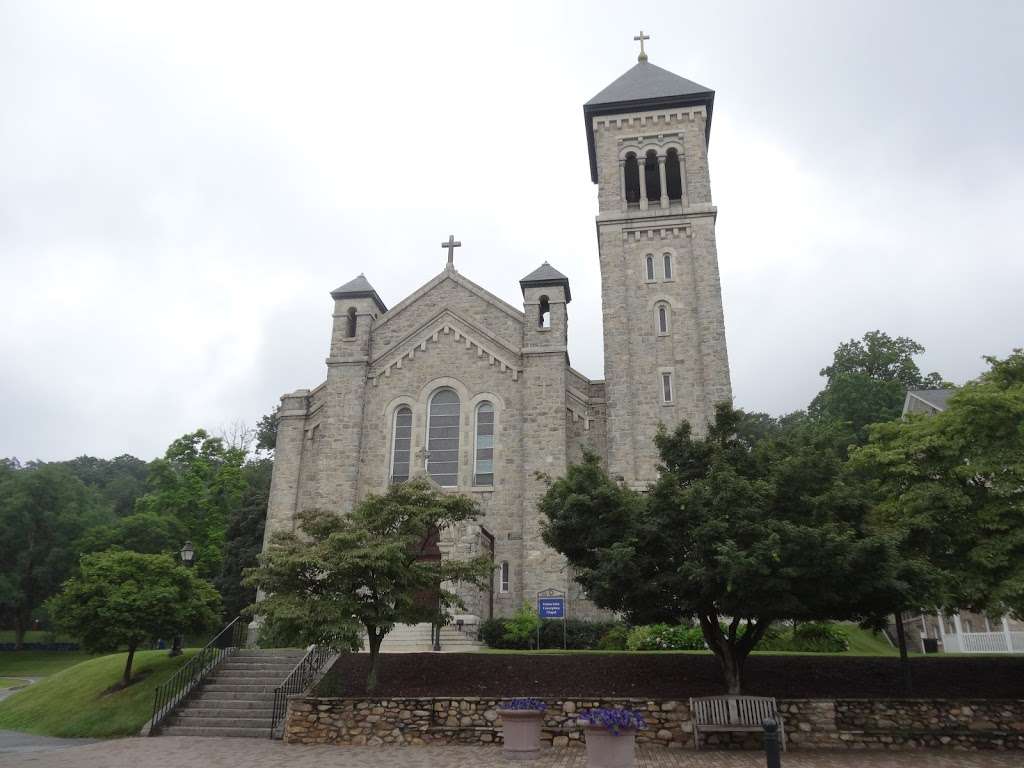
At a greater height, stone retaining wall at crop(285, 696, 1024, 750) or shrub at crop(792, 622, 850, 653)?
shrub at crop(792, 622, 850, 653)

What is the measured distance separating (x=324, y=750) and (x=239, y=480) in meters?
29.0

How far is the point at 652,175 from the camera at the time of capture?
103 feet

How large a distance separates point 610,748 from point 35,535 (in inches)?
1845

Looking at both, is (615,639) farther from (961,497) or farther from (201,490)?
(201,490)

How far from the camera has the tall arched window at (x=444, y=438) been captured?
26562mm

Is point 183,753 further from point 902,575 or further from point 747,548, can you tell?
point 902,575

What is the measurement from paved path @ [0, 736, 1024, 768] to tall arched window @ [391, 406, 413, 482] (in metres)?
13.2

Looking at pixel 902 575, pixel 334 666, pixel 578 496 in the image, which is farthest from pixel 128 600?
pixel 902 575

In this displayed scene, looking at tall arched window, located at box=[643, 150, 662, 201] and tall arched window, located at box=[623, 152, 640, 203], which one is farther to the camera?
tall arched window, located at box=[623, 152, 640, 203]

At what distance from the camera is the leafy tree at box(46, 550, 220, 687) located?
18031mm

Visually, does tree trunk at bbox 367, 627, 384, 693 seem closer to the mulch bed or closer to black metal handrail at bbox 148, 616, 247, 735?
the mulch bed

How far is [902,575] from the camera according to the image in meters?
13.0

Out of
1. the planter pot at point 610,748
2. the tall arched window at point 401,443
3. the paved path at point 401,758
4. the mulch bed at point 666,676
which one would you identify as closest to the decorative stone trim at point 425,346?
the tall arched window at point 401,443

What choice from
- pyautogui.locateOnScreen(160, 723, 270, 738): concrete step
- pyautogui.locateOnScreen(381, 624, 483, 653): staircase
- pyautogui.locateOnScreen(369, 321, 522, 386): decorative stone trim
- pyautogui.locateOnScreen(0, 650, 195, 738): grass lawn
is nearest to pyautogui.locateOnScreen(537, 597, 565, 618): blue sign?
pyautogui.locateOnScreen(381, 624, 483, 653): staircase
